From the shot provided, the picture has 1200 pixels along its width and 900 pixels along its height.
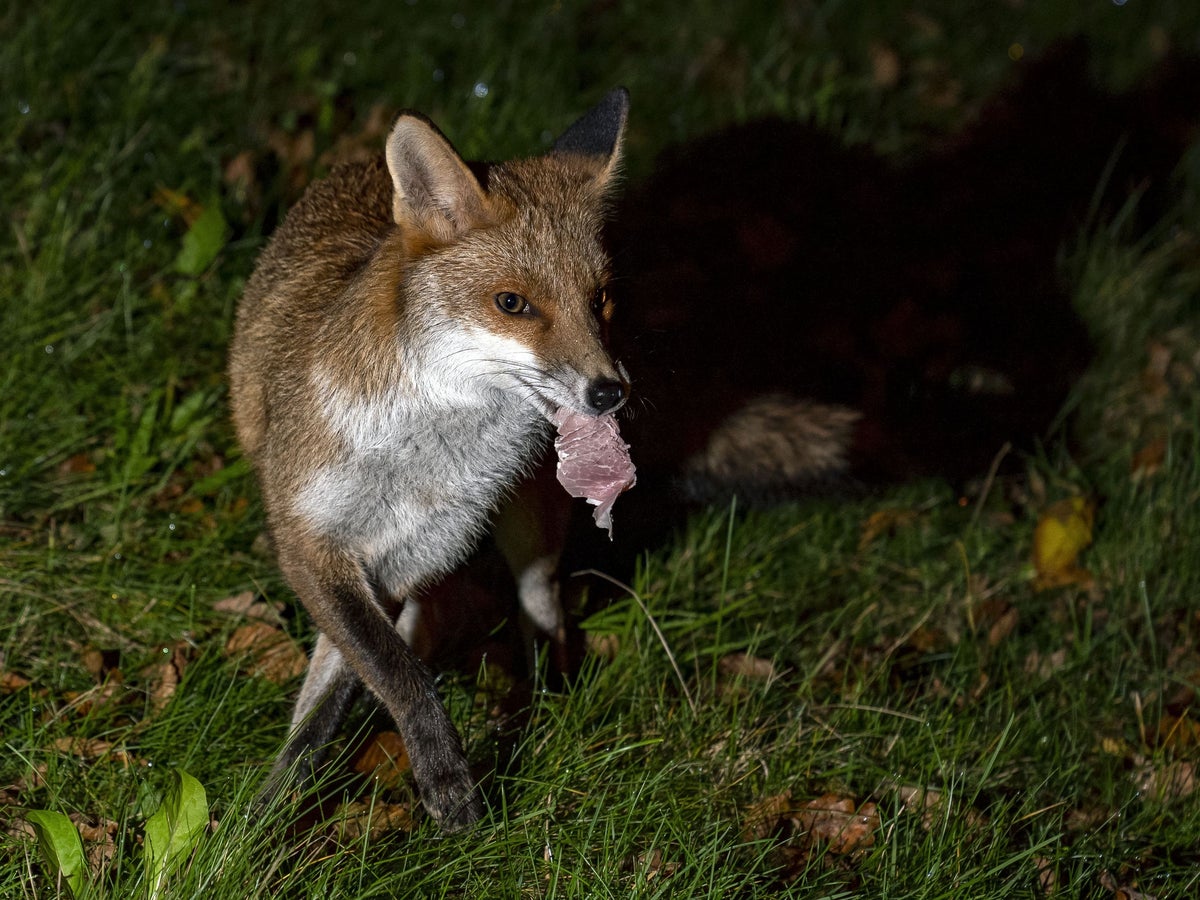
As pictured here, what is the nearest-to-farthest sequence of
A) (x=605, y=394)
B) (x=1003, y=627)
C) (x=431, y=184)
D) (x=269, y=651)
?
1. (x=605, y=394)
2. (x=431, y=184)
3. (x=269, y=651)
4. (x=1003, y=627)

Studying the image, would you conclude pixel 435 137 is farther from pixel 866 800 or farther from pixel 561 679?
pixel 866 800

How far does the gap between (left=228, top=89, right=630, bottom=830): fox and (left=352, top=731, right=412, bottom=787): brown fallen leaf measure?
0.21 metres

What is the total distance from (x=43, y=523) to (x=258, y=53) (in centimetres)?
333

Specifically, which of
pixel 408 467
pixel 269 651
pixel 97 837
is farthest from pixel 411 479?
pixel 97 837

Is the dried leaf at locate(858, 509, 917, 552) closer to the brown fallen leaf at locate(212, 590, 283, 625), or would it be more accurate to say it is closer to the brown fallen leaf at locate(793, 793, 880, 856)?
the brown fallen leaf at locate(793, 793, 880, 856)

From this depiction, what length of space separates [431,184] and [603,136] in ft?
2.24

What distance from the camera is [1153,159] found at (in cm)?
827

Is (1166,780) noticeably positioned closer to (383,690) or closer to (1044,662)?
(1044,662)

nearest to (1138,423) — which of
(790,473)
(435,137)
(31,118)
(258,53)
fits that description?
(790,473)

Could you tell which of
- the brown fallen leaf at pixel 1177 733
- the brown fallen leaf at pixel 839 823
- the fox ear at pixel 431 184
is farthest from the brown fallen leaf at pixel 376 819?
the brown fallen leaf at pixel 1177 733

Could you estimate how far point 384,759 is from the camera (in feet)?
13.3

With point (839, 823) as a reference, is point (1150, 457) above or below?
above

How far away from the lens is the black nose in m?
3.27

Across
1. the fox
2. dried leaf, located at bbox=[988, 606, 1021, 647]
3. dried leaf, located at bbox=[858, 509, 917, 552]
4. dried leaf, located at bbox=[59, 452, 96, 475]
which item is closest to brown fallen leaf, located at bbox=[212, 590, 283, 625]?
the fox
